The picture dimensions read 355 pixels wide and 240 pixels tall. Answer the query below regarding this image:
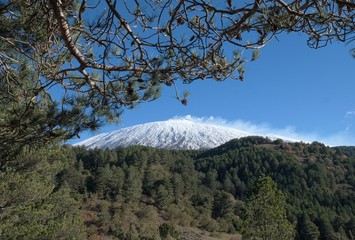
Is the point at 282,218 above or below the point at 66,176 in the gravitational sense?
below

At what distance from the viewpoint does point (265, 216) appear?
1766 centimetres

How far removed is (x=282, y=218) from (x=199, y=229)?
2861 cm

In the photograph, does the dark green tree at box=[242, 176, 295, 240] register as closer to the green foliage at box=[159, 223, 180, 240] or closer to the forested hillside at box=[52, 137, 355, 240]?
the forested hillside at box=[52, 137, 355, 240]

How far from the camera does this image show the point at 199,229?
148 feet

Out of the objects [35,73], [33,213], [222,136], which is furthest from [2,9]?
[222,136]

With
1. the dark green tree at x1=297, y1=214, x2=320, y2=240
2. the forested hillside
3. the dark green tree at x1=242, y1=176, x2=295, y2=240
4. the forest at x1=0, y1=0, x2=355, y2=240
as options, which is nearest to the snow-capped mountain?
the forested hillside

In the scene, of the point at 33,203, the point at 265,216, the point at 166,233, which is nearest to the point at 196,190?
the point at 166,233

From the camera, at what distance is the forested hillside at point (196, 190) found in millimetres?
41250

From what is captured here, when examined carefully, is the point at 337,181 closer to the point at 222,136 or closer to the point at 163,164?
the point at 163,164

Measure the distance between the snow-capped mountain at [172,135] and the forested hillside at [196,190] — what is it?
67391mm

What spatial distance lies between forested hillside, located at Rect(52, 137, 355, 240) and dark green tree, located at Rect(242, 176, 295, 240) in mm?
434

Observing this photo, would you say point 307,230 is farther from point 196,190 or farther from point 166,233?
point 196,190

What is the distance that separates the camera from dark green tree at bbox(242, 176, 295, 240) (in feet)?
57.0

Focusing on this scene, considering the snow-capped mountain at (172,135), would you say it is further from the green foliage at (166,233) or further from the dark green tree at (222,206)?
the green foliage at (166,233)
